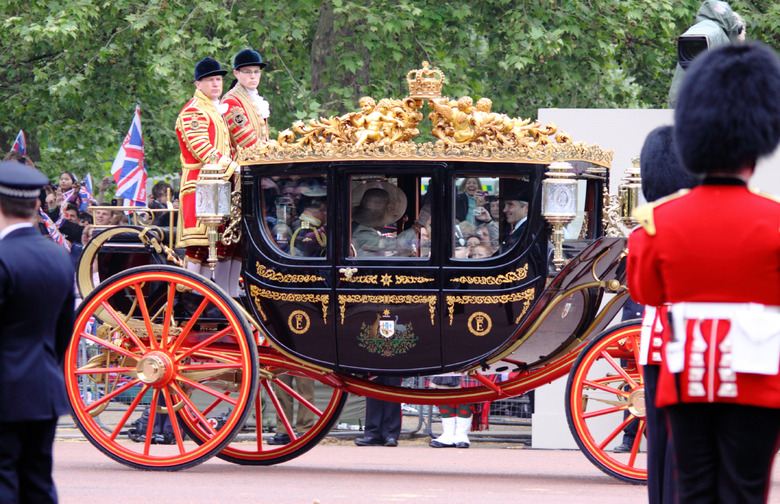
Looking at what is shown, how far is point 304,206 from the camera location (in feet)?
26.5

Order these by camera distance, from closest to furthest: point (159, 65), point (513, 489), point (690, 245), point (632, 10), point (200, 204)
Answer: point (690, 245) → point (513, 489) → point (200, 204) → point (159, 65) → point (632, 10)

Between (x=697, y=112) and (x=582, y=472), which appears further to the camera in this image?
(x=582, y=472)

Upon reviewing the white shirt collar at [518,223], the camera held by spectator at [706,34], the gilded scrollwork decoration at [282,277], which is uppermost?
the camera held by spectator at [706,34]

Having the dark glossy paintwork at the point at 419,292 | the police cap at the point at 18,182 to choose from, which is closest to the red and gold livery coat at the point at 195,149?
the dark glossy paintwork at the point at 419,292

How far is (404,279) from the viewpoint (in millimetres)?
7816

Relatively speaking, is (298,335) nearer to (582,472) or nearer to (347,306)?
(347,306)

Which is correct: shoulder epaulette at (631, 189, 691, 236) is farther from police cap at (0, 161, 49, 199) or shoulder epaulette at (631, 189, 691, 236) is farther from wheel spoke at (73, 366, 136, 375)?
wheel spoke at (73, 366, 136, 375)

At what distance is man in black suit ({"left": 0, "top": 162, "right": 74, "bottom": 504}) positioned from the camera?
4.61m

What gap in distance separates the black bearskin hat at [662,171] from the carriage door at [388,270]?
224 centimetres

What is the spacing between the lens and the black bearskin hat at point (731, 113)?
4.09m

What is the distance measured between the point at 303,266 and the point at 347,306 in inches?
14.5

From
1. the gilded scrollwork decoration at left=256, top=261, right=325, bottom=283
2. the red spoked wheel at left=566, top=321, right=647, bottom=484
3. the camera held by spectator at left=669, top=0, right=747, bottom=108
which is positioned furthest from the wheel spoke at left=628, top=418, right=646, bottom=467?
the camera held by spectator at left=669, top=0, right=747, bottom=108

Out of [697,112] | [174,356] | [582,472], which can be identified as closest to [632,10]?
[582,472]

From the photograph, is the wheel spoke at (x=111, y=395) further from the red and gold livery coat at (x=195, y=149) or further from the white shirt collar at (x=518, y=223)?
the white shirt collar at (x=518, y=223)
